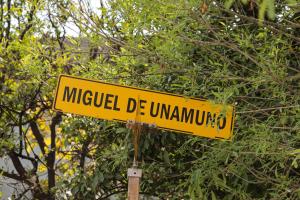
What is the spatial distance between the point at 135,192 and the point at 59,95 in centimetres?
66

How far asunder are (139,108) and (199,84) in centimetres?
53

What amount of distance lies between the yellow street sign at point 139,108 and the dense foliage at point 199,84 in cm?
9

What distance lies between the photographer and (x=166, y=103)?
2523 mm

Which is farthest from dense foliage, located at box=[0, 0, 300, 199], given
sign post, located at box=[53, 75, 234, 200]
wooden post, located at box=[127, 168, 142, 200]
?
wooden post, located at box=[127, 168, 142, 200]

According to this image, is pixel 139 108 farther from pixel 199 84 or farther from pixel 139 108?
pixel 199 84

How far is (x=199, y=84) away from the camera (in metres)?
2.86

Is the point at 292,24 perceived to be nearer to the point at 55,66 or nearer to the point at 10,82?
the point at 55,66

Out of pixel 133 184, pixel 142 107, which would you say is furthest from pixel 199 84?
pixel 133 184

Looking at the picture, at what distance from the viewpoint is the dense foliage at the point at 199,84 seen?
2533 mm

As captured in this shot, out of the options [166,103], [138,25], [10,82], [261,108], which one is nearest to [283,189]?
[261,108]

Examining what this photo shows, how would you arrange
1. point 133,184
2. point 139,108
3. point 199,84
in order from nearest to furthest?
point 133,184 < point 139,108 < point 199,84

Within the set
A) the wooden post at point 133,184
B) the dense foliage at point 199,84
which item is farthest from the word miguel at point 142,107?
the wooden post at point 133,184

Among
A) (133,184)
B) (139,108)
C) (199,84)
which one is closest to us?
(133,184)

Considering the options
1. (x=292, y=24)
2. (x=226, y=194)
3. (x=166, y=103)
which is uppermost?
(x=292, y=24)
